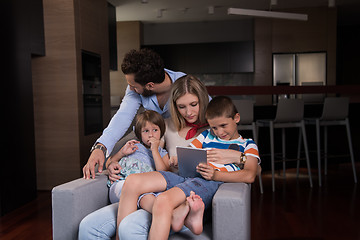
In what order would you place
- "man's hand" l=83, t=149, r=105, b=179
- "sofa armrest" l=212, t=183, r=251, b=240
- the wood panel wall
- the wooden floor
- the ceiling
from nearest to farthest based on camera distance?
"sofa armrest" l=212, t=183, r=251, b=240, "man's hand" l=83, t=149, r=105, b=179, the wooden floor, the wood panel wall, the ceiling

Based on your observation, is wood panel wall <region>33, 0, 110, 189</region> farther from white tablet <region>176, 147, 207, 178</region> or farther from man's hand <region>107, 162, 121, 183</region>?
white tablet <region>176, 147, 207, 178</region>

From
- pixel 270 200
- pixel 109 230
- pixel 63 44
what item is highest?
pixel 63 44

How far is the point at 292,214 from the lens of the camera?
10.1 ft

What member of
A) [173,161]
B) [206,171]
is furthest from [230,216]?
[173,161]

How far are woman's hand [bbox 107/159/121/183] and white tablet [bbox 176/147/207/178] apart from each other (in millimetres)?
326

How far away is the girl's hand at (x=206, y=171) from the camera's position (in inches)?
59.9

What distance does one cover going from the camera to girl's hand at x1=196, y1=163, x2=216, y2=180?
1521 mm

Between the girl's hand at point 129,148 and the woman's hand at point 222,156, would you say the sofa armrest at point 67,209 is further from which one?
the woman's hand at point 222,156

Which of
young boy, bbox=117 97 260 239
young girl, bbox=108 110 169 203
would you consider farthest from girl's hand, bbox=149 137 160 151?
young boy, bbox=117 97 260 239

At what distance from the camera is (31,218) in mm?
3068

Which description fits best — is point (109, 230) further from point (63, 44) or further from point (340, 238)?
point (63, 44)

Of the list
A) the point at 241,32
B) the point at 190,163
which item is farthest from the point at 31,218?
the point at 241,32

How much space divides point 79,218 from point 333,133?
451 cm

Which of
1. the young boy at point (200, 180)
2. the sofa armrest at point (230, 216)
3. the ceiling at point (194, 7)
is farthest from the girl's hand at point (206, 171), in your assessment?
the ceiling at point (194, 7)
